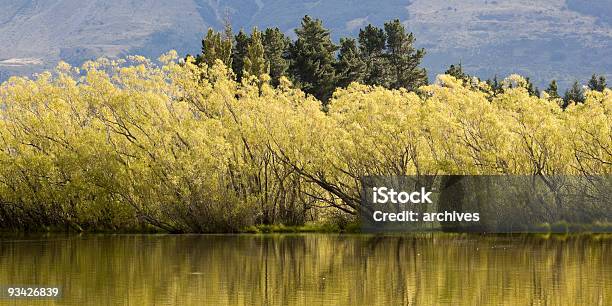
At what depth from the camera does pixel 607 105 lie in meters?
54.3

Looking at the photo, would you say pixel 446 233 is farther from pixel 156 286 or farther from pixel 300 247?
pixel 156 286

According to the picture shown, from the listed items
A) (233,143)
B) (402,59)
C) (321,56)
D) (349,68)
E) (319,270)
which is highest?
(402,59)

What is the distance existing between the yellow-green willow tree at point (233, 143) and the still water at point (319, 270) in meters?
5.84

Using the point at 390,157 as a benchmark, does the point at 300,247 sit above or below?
below

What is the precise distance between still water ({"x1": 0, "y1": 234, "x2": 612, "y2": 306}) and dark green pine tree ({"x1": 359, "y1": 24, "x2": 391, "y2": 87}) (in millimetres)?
53075

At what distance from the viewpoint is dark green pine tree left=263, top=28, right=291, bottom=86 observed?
89.1 meters

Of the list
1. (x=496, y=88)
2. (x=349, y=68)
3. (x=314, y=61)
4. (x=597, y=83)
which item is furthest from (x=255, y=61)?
(x=597, y=83)

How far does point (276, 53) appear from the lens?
93.1 metres

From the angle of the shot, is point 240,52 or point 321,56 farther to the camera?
point 321,56

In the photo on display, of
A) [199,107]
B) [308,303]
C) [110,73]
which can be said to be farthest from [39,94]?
[308,303]

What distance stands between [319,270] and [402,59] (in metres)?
73.5

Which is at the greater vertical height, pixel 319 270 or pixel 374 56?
pixel 374 56

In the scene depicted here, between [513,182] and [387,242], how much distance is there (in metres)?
9.99

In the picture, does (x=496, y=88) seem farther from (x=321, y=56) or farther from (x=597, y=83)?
(x=597, y=83)
